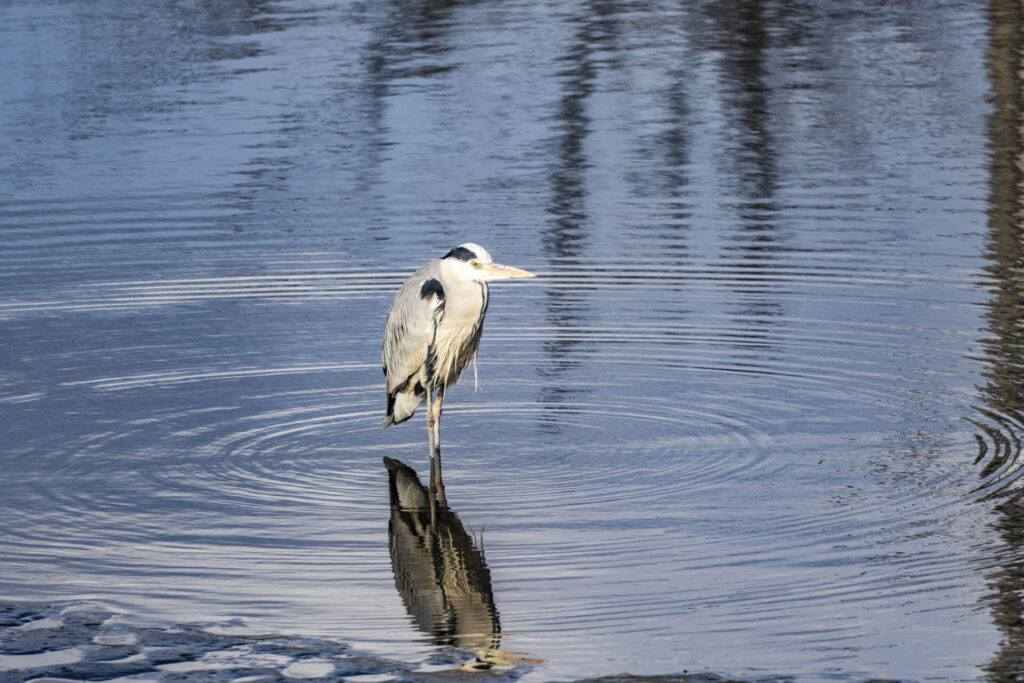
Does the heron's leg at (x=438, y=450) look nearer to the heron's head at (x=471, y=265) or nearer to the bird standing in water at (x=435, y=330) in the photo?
the bird standing in water at (x=435, y=330)

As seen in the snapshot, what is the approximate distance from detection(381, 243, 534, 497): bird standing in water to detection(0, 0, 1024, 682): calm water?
28 centimetres

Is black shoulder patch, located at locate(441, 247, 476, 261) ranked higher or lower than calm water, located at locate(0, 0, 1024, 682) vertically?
higher

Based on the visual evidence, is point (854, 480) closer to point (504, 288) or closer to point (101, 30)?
point (504, 288)

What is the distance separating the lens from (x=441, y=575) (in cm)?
782

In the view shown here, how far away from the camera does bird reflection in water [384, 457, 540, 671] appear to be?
268 inches

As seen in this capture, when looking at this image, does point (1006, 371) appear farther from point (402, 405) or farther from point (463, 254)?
point (402, 405)

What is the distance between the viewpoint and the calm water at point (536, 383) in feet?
22.8

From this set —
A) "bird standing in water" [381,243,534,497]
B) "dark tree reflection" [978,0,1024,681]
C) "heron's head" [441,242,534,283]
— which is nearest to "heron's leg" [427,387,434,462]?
"bird standing in water" [381,243,534,497]

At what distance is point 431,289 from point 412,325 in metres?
0.29

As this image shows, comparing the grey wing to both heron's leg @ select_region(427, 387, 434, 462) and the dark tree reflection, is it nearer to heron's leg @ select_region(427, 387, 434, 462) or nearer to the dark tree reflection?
heron's leg @ select_region(427, 387, 434, 462)

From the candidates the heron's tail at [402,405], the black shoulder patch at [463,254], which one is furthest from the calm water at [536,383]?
the black shoulder patch at [463,254]

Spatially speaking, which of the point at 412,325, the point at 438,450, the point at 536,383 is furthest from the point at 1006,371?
the point at 412,325

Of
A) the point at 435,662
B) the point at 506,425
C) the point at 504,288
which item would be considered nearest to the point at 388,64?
the point at 504,288

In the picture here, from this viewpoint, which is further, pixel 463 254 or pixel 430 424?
pixel 430 424
